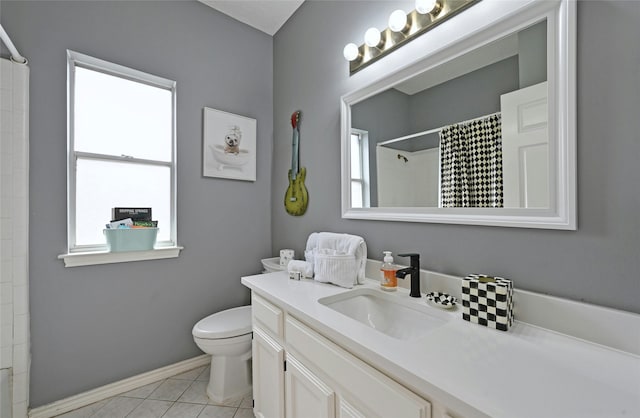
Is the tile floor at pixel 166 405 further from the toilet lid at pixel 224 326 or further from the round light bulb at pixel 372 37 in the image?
the round light bulb at pixel 372 37

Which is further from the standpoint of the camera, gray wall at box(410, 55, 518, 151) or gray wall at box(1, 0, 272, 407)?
gray wall at box(1, 0, 272, 407)

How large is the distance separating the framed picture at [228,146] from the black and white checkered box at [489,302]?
1.87 m

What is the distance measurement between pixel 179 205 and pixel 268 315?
3.91 ft

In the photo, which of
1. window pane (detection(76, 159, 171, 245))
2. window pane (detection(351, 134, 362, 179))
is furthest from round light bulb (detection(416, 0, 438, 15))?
window pane (detection(76, 159, 171, 245))

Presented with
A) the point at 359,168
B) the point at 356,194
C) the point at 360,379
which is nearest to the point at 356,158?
the point at 359,168

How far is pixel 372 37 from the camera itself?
55.2 inches

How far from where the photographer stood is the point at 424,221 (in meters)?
1.24

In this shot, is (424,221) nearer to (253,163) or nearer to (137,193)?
(253,163)

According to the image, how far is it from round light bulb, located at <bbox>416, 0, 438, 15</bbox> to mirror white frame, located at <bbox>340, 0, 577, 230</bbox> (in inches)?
3.3

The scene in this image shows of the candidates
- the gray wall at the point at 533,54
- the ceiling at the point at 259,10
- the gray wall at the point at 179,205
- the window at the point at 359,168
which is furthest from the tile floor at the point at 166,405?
the ceiling at the point at 259,10

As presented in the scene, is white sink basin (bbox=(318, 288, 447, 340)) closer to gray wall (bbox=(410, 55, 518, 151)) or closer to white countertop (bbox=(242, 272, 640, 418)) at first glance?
white countertop (bbox=(242, 272, 640, 418))

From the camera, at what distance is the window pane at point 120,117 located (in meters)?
1.72

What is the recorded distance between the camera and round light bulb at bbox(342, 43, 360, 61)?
1.52 metres

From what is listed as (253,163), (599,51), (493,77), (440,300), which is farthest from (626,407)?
(253,163)
